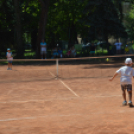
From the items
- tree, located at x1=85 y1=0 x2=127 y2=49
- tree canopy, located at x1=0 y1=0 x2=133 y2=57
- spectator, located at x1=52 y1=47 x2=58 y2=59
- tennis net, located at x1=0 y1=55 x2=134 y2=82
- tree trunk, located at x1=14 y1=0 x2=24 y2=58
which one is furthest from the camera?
tree, located at x1=85 y1=0 x2=127 y2=49

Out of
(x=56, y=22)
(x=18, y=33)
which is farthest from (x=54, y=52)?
(x=56, y=22)

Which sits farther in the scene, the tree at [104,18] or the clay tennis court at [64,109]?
the tree at [104,18]

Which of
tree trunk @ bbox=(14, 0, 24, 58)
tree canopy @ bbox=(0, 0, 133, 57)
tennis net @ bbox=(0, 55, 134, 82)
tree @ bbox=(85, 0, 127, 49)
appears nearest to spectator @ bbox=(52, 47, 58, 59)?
tennis net @ bbox=(0, 55, 134, 82)

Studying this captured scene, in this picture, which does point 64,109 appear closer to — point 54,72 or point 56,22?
point 54,72

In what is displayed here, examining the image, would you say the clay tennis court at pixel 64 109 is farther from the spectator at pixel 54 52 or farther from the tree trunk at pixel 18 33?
the tree trunk at pixel 18 33

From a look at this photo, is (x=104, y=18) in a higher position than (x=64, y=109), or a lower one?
higher

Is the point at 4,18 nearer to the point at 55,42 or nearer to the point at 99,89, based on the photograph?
the point at 55,42

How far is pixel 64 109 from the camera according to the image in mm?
8352

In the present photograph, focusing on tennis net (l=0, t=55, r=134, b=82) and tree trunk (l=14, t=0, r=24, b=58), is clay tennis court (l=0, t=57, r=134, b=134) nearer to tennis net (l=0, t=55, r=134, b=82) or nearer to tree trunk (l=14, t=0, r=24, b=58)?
tennis net (l=0, t=55, r=134, b=82)

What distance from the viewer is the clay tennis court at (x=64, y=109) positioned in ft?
21.1

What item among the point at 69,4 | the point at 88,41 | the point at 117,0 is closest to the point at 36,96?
the point at 88,41

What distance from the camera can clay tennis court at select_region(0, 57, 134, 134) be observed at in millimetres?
6430

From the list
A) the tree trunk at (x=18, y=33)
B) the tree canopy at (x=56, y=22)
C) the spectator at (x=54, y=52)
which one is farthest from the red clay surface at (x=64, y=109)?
the tree canopy at (x=56, y=22)

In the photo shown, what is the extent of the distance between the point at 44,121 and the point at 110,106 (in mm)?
2326
